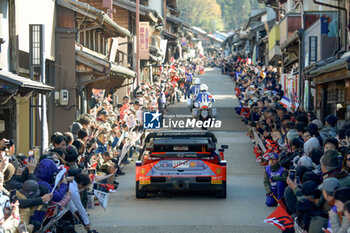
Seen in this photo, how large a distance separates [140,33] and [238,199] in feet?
87.3

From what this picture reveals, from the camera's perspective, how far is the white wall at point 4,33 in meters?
16.6

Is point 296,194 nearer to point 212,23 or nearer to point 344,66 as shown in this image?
point 344,66

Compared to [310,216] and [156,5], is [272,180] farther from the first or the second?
[156,5]

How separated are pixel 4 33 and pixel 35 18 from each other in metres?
3.11

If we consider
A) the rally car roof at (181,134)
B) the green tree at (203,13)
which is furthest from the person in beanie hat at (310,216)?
the green tree at (203,13)

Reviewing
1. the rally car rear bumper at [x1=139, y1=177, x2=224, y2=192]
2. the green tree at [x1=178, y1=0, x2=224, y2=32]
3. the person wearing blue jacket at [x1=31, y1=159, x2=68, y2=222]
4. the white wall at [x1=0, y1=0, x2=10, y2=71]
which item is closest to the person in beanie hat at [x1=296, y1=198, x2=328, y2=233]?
the person wearing blue jacket at [x1=31, y1=159, x2=68, y2=222]

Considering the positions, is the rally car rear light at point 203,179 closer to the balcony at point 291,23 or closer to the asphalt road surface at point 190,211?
the asphalt road surface at point 190,211

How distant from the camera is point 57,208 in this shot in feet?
30.4

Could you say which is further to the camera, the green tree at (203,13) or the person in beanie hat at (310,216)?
the green tree at (203,13)

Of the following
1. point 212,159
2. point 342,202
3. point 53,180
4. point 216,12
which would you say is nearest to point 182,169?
→ point 212,159

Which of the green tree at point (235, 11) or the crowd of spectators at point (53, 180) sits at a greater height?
the green tree at point (235, 11)

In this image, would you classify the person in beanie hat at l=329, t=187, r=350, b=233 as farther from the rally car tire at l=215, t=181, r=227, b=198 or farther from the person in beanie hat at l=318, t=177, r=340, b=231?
the rally car tire at l=215, t=181, r=227, b=198

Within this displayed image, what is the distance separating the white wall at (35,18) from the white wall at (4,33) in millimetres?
682

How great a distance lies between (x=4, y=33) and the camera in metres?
17.0
